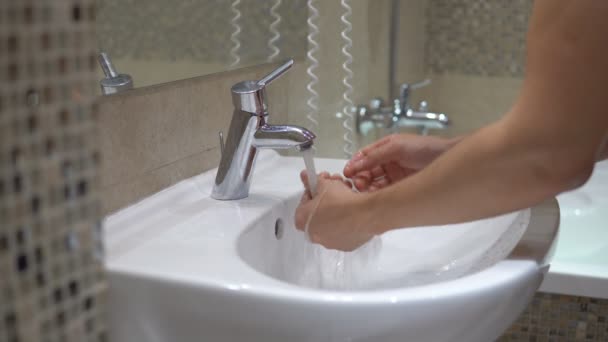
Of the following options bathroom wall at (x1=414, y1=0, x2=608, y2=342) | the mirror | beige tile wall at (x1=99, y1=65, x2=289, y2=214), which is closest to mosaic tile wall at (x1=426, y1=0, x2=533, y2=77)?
bathroom wall at (x1=414, y1=0, x2=608, y2=342)

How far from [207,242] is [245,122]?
223 mm

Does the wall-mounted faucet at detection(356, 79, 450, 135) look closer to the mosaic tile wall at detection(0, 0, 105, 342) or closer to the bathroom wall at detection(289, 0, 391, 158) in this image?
the bathroom wall at detection(289, 0, 391, 158)

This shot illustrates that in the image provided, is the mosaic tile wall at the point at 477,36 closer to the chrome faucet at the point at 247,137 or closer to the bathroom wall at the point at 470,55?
the bathroom wall at the point at 470,55

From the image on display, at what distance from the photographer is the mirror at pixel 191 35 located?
84cm

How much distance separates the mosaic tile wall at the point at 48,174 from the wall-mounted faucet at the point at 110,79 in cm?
36

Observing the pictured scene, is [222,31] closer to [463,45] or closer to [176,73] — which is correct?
[176,73]

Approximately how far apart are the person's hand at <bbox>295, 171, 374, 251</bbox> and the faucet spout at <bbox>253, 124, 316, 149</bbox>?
0.25 ft

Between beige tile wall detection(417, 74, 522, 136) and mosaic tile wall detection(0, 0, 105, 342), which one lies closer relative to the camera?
mosaic tile wall detection(0, 0, 105, 342)

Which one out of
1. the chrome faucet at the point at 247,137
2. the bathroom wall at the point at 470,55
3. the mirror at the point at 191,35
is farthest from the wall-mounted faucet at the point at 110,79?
the bathroom wall at the point at 470,55

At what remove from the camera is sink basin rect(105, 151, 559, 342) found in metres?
0.60

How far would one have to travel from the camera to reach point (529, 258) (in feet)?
2.32

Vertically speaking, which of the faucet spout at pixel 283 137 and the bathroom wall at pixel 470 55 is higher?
the faucet spout at pixel 283 137

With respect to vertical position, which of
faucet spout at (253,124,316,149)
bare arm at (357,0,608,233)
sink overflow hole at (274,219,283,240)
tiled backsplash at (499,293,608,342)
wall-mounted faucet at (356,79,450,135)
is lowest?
tiled backsplash at (499,293,608,342)

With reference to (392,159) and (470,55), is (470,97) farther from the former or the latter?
(392,159)
